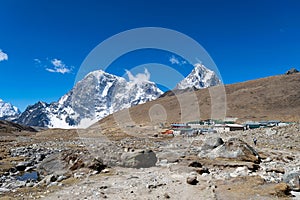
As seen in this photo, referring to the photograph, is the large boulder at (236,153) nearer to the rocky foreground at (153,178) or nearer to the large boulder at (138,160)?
the rocky foreground at (153,178)

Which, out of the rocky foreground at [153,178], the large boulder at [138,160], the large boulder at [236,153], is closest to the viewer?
the rocky foreground at [153,178]

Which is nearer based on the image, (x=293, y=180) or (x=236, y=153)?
(x=293, y=180)

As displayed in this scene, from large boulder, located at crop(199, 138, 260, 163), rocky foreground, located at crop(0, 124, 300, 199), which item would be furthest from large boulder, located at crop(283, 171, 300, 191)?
large boulder, located at crop(199, 138, 260, 163)

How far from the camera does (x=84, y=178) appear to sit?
20.1 metres

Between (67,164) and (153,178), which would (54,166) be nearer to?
(67,164)

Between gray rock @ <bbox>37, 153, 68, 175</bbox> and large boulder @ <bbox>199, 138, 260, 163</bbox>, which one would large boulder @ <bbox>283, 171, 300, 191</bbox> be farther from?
gray rock @ <bbox>37, 153, 68, 175</bbox>

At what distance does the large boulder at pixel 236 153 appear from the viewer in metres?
24.6

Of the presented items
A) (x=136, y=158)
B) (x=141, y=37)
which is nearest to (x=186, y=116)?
(x=141, y=37)

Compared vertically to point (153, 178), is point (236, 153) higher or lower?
higher

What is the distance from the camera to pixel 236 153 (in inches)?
985

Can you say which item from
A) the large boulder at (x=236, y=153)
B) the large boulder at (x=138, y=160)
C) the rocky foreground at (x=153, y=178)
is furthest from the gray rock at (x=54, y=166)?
the large boulder at (x=236, y=153)

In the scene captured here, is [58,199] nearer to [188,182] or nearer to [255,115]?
[188,182]

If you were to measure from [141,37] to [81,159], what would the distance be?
34545 mm

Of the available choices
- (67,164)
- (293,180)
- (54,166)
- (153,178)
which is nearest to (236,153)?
(153,178)
